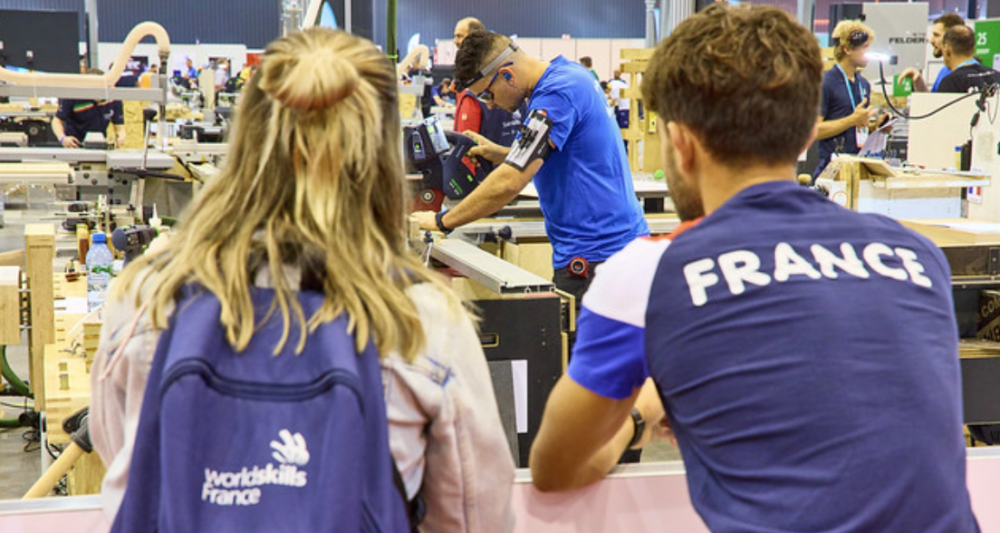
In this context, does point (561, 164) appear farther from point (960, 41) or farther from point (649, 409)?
point (960, 41)

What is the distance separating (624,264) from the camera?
118 cm

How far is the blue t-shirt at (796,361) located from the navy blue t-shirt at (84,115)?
8.44 meters

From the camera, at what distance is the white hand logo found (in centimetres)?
104

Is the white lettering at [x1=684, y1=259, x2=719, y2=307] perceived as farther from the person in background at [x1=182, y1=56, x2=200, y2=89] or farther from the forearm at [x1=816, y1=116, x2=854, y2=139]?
the person in background at [x1=182, y1=56, x2=200, y2=89]

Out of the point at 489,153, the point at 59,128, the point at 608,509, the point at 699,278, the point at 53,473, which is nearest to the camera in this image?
the point at 699,278

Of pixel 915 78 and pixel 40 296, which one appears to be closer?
pixel 40 296

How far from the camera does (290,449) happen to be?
3.40 ft

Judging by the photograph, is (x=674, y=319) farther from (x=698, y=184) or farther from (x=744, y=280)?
(x=698, y=184)

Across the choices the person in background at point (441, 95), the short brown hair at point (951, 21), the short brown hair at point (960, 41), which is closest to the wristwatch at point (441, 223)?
the short brown hair at point (960, 41)

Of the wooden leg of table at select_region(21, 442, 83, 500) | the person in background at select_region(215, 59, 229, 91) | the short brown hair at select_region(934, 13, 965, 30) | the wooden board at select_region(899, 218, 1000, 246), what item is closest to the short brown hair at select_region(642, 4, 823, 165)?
the wooden leg of table at select_region(21, 442, 83, 500)

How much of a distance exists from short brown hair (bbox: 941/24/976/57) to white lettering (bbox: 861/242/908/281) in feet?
18.3

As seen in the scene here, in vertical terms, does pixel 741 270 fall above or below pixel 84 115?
below

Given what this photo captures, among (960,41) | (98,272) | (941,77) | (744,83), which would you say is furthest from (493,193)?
(941,77)

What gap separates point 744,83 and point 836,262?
0.22m
